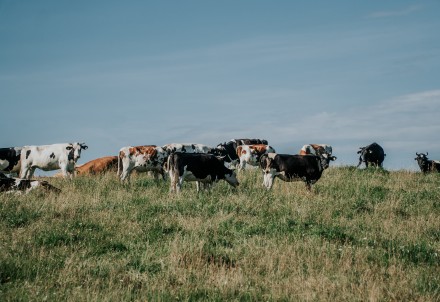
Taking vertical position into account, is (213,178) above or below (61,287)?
above

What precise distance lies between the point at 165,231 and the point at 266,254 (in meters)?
3.01

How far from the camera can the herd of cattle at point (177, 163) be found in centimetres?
1802

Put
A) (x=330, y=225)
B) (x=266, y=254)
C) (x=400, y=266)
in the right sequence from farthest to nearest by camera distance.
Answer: (x=330, y=225) < (x=266, y=254) < (x=400, y=266)

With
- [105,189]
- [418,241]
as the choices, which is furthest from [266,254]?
[105,189]

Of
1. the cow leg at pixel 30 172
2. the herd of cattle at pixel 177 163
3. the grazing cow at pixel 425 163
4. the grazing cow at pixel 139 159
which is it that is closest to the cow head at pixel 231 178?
the herd of cattle at pixel 177 163

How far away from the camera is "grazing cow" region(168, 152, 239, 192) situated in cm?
1783

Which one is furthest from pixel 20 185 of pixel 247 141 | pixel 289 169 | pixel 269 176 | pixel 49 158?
pixel 247 141

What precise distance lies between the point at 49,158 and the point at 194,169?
10.1 meters

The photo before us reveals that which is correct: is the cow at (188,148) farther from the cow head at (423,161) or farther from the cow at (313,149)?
the cow head at (423,161)

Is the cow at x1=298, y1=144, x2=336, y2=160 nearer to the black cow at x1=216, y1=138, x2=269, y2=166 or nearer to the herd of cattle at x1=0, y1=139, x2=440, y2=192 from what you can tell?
the herd of cattle at x1=0, y1=139, x2=440, y2=192

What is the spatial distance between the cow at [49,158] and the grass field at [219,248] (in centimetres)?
936

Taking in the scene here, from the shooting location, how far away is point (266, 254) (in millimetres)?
8805

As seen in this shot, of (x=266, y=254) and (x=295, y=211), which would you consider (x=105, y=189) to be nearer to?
(x=295, y=211)

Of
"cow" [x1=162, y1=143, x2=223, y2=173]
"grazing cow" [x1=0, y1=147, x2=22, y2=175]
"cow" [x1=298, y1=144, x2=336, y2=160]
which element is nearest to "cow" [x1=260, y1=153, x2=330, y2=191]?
"cow" [x1=162, y1=143, x2=223, y2=173]
